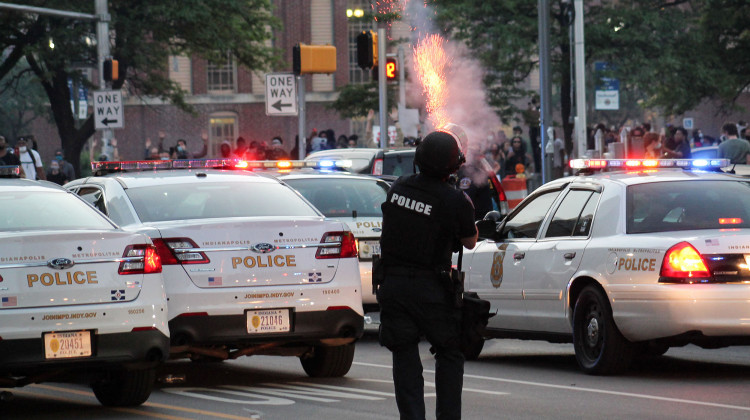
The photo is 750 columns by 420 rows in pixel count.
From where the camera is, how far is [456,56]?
4184 cm

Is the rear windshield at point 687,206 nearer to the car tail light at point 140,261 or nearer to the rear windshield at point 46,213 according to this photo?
the car tail light at point 140,261

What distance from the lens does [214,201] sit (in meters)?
10.5

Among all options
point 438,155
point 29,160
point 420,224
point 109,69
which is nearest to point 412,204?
point 420,224

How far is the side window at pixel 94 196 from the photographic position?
10.9 metres

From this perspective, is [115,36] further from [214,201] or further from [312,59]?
[214,201]

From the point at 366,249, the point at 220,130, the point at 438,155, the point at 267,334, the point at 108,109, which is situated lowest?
the point at 267,334

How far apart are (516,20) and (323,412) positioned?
116 feet

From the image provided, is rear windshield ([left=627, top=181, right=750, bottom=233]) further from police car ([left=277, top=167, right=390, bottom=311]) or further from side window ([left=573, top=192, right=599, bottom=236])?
police car ([left=277, top=167, right=390, bottom=311])

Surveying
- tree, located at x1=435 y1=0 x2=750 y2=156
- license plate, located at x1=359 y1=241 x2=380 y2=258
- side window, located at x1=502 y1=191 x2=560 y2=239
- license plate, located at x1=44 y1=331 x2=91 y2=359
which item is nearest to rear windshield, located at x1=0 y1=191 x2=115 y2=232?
license plate, located at x1=44 y1=331 x2=91 y2=359

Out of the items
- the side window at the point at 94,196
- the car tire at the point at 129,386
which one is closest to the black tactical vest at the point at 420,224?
the car tire at the point at 129,386

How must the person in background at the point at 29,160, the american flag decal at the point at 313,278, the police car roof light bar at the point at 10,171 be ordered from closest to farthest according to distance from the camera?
the american flag decal at the point at 313,278, the police car roof light bar at the point at 10,171, the person in background at the point at 29,160

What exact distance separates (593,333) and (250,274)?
2.56 metres

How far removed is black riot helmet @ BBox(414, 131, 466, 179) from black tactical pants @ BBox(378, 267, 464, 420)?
500mm

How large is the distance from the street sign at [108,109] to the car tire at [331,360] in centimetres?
1857
